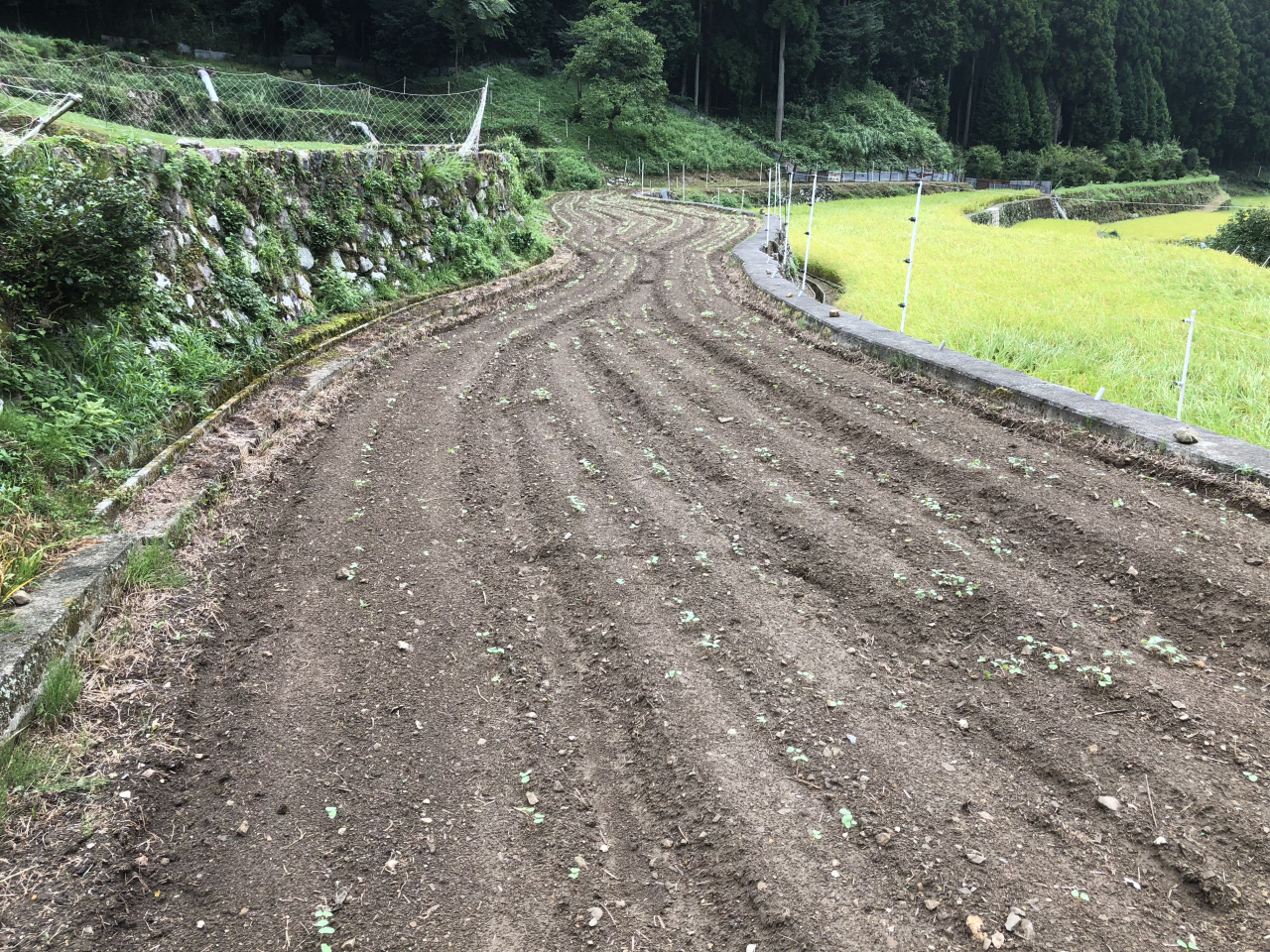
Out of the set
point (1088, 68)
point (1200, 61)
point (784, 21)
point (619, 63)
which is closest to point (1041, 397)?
point (619, 63)

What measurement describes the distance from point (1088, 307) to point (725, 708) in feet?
35.6

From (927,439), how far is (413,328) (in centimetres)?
664

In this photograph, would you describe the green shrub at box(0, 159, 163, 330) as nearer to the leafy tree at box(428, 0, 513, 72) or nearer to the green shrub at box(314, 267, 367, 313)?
the green shrub at box(314, 267, 367, 313)

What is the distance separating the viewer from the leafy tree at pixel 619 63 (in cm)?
3719

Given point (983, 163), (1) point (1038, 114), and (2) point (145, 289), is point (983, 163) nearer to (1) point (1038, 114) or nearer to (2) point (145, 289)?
(1) point (1038, 114)

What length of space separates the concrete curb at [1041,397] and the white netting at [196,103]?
32.0 ft

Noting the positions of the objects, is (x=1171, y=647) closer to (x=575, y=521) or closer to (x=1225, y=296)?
(x=575, y=521)

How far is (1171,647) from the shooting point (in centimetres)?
375

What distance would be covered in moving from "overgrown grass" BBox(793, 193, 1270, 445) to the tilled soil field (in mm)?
2431

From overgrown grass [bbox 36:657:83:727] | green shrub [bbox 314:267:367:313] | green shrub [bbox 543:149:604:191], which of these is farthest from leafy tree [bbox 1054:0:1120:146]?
overgrown grass [bbox 36:657:83:727]

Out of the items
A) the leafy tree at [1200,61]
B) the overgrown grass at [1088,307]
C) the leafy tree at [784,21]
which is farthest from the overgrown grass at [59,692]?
the leafy tree at [1200,61]

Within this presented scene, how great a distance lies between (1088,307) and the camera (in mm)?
11523

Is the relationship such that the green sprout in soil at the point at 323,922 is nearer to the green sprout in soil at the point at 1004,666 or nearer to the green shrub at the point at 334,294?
the green sprout in soil at the point at 1004,666

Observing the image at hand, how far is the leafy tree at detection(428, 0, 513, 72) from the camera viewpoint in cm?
3553
